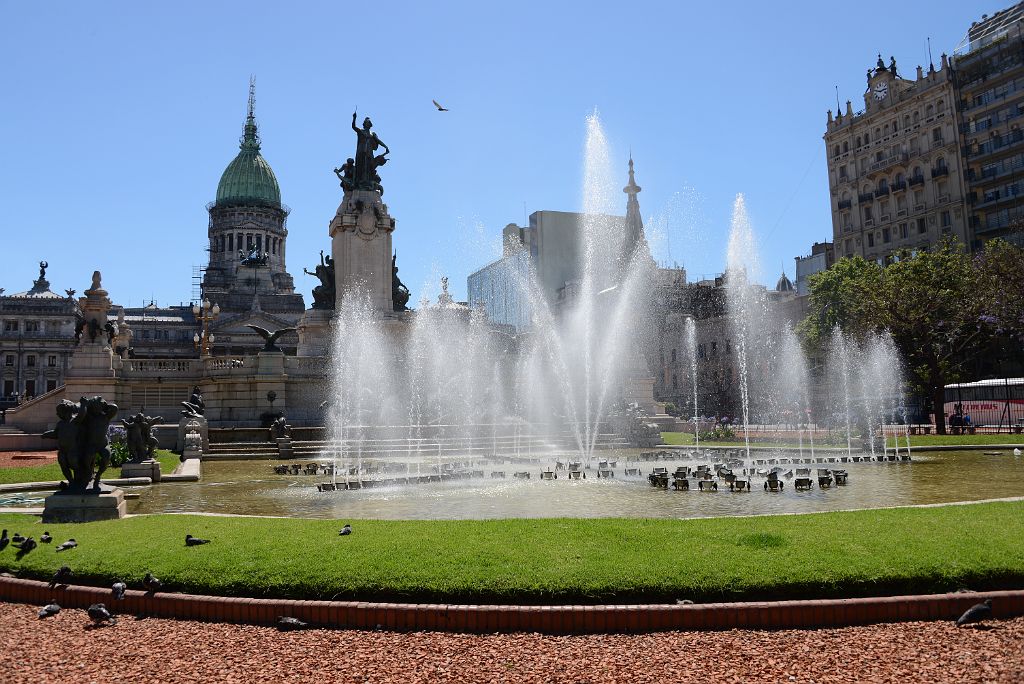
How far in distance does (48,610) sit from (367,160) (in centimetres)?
4356

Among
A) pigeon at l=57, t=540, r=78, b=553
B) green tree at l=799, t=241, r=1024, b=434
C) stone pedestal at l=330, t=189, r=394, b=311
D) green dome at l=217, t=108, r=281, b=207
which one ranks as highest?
green dome at l=217, t=108, r=281, b=207

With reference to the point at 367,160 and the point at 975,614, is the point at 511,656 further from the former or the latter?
the point at 367,160

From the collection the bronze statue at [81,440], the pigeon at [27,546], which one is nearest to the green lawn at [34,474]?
the bronze statue at [81,440]

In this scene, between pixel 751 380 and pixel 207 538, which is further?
pixel 751 380

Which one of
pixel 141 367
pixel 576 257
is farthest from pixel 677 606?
pixel 576 257

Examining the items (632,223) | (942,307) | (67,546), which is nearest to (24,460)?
(67,546)

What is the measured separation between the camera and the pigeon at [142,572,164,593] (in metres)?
7.86

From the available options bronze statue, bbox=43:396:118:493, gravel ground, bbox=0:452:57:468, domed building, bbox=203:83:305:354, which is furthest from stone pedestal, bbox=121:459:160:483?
domed building, bbox=203:83:305:354

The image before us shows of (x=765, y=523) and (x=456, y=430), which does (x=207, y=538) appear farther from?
(x=456, y=430)

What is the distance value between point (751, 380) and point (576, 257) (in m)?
41.1

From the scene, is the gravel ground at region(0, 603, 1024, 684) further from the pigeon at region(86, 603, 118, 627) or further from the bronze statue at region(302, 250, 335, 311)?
the bronze statue at region(302, 250, 335, 311)

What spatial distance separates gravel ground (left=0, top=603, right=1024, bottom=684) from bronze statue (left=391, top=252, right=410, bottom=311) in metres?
42.0

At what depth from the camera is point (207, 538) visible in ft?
31.4

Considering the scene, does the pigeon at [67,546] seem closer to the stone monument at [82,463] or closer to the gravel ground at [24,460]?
the stone monument at [82,463]
